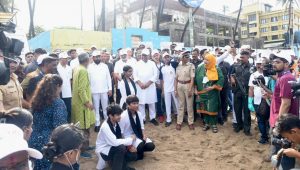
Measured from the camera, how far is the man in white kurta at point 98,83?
6.54 meters

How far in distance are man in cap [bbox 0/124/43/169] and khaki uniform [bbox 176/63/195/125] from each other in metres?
5.38

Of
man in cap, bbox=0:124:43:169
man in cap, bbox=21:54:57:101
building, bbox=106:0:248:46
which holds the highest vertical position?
building, bbox=106:0:248:46

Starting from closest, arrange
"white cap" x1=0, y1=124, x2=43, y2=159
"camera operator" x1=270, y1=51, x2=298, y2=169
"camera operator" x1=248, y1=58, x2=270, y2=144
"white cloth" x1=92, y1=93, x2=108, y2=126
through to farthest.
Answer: "white cap" x1=0, y1=124, x2=43, y2=159 → "camera operator" x1=270, y1=51, x2=298, y2=169 → "camera operator" x1=248, y1=58, x2=270, y2=144 → "white cloth" x1=92, y1=93, x2=108, y2=126

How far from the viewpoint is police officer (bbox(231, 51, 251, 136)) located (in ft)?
20.7

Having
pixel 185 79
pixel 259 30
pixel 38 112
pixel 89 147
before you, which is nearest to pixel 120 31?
pixel 185 79

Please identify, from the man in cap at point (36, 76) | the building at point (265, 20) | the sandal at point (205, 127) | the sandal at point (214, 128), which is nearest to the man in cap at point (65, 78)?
the man in cap at point (36, 76)

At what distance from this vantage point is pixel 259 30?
2194 inches

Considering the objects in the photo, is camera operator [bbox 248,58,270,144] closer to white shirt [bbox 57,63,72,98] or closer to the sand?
Answer: the sand

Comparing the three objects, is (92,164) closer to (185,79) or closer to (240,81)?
(185,79)

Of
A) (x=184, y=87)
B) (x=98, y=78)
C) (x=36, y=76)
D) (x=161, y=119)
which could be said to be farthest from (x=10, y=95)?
(x=161, y=119)

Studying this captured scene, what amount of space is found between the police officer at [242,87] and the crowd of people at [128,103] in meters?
0.02

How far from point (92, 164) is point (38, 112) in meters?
2.11

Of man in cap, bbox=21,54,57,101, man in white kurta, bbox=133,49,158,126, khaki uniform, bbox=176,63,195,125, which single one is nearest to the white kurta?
man in white kurta, bbox=133,49,158,126

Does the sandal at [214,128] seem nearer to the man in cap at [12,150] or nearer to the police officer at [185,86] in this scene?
the police officer at [185,86]
